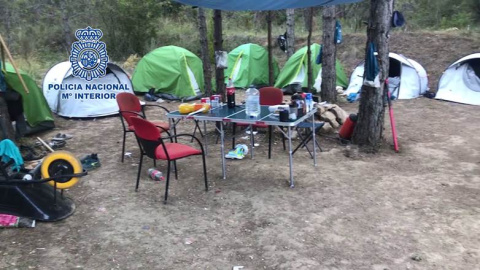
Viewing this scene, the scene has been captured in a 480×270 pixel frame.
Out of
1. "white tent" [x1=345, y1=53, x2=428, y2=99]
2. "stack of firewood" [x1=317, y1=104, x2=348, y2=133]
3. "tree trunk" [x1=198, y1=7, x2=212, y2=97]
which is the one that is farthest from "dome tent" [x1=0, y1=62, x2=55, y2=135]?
"white tent" [x1=345, y1=53, x2=428, y2=99]

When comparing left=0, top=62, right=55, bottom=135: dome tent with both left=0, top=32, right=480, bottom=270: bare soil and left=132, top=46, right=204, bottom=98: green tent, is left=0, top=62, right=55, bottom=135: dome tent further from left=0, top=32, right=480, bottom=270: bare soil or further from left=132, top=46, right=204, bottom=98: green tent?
left=132, top=46, right=204, bottom=98: green tent

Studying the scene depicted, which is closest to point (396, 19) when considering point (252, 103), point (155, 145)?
point (252, 103)

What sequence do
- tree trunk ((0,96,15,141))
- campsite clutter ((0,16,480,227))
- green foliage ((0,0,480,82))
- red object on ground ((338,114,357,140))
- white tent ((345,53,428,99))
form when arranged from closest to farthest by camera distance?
campsite clutter ((0,16,480,227))
tree trunk ((0,96,15,141))
red object on ground ((338,114,357,140))
white tent ((345,53,428,99))
green foliage ((0,0,480,82))

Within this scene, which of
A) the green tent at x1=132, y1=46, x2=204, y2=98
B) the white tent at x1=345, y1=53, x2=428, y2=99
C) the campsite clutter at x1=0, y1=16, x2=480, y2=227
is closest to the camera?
the campsite clutter at x1=0, y1=16, x2=480, y2=227

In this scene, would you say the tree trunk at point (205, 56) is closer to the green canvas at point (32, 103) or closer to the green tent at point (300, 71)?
the green canvas at point (32, 103)

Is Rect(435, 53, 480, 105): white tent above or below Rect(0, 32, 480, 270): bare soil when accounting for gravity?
above

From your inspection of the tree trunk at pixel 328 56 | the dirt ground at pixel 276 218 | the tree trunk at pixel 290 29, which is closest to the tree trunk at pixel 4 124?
the dirt ground at pixel 276 218

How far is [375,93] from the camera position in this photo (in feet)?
18.0

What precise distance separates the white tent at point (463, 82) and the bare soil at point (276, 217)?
3.91m

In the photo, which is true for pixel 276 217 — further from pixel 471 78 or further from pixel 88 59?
pixel 471 78

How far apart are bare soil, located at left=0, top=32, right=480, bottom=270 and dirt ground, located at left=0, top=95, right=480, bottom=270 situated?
0.01 meters

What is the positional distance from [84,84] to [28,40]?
11.3 meters

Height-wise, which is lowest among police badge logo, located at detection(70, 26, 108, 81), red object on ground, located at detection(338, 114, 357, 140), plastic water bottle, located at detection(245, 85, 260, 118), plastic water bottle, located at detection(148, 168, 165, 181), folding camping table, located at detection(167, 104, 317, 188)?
plastic water bottle, located at detection(148, 168, 165, 181)

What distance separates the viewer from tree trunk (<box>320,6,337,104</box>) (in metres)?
8.29
